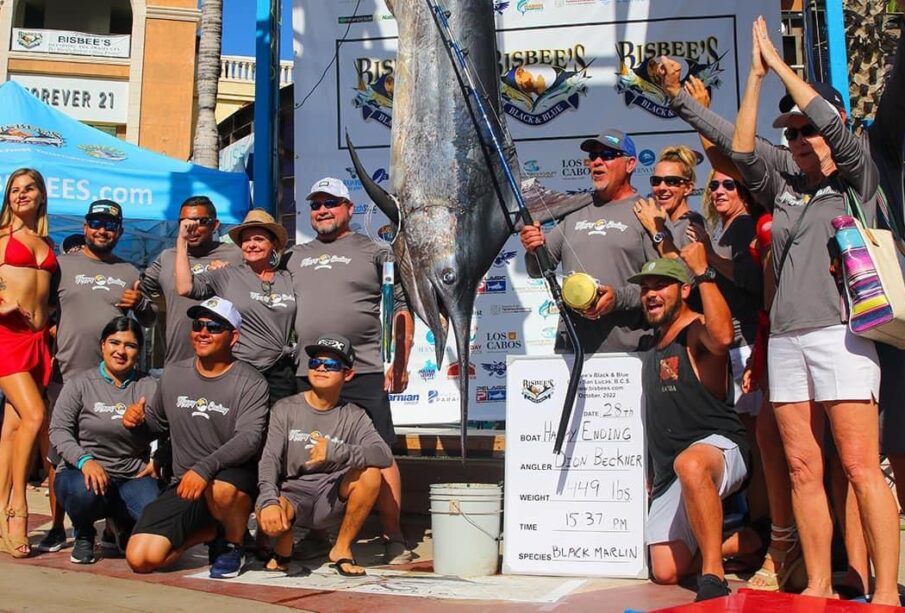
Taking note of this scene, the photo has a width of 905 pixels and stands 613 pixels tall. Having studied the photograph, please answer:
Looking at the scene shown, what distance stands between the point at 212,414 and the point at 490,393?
1998mm

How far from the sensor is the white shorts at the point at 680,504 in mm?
3021

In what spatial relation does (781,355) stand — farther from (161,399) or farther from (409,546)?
(161,399)

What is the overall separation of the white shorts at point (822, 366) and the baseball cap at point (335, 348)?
1518 millimetres

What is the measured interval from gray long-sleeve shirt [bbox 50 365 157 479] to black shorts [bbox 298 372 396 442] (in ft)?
2.20

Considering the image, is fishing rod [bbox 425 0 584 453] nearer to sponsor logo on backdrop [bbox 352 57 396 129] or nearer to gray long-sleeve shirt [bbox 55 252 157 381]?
gray long-sleeve shirt [bbox 55 252 157 381]

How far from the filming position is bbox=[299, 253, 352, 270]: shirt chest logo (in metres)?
3.88

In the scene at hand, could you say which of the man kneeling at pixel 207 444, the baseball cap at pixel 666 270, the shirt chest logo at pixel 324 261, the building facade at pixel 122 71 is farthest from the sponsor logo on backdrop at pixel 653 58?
the building facade at pixel 122 71

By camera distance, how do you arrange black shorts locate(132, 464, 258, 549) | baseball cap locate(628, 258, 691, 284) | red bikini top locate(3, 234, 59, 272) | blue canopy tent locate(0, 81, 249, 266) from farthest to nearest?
blue canopy tent locate(0, 81, 249, 266), red bikini top locate(3, 234, 59, 272), black shorts locate(132, 464, 258, 549), baseball cap locate(628, 258, 691, 284)

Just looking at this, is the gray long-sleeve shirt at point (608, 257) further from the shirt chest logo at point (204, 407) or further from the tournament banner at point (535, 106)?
the tournament banner at point (535, 106)

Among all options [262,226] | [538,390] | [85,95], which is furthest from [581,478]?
[85,95]

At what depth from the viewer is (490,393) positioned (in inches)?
203

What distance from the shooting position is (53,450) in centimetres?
373

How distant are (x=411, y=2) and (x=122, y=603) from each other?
7.31ft

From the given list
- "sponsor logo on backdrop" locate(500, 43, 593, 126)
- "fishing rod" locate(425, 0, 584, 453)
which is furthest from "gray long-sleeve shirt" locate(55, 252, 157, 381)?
"sponsor logo on backdrop" locate(500, 43, 593, 126)
